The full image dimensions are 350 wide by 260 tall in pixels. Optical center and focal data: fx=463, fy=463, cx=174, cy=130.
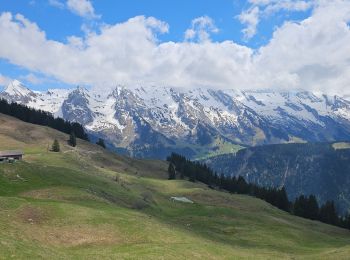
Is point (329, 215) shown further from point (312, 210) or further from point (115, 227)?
point (115, 227)

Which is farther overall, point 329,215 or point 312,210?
point 312,210

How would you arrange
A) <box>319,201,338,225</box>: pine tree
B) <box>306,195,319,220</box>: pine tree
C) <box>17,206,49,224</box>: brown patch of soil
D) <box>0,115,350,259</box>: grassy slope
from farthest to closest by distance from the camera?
<box>306,195,319,220</box>: pine tree → <box>319,201,338,225</box>: pine tree → <box>17,206,49,224</box>: brown patch of soil → <box>0,115,350,259</box>: grassy slope

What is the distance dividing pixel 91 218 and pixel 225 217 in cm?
4811

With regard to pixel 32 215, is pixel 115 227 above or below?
above

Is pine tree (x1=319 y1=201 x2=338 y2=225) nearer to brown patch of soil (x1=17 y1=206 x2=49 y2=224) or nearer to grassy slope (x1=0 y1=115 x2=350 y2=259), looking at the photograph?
grassy slope (x1=0 y1=115 x2=350 y2=259)

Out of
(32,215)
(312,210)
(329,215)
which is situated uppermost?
(312,210)

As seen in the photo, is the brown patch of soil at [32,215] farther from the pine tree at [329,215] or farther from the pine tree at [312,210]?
the pine tree at [312,210]

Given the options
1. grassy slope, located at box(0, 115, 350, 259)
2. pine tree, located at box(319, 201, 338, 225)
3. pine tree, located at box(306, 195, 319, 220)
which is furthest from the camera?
pine tree, located at box(306, 195, 319, 220)

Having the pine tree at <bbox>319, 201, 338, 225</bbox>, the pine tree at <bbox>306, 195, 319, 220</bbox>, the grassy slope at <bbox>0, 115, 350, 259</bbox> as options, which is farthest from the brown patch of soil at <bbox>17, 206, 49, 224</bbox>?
the pine tree at <bbox>306, 195, 319, 220</bbox>

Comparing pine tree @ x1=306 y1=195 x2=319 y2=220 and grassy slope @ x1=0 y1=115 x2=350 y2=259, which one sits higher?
pine tree @ x1=306 y1=195 x2=319 y2=220

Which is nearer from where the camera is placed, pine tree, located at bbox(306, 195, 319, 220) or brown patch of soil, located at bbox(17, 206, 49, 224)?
brown patch of soil, located at bbox(17, 206, 49, 224)

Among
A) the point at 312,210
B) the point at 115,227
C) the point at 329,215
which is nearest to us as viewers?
the point at 115,227

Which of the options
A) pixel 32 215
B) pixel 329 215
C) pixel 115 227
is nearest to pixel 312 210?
pixel 329 215

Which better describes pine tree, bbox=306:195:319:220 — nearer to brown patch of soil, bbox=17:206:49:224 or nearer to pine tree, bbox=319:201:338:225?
pine tree, bbox=319:201:338:225
